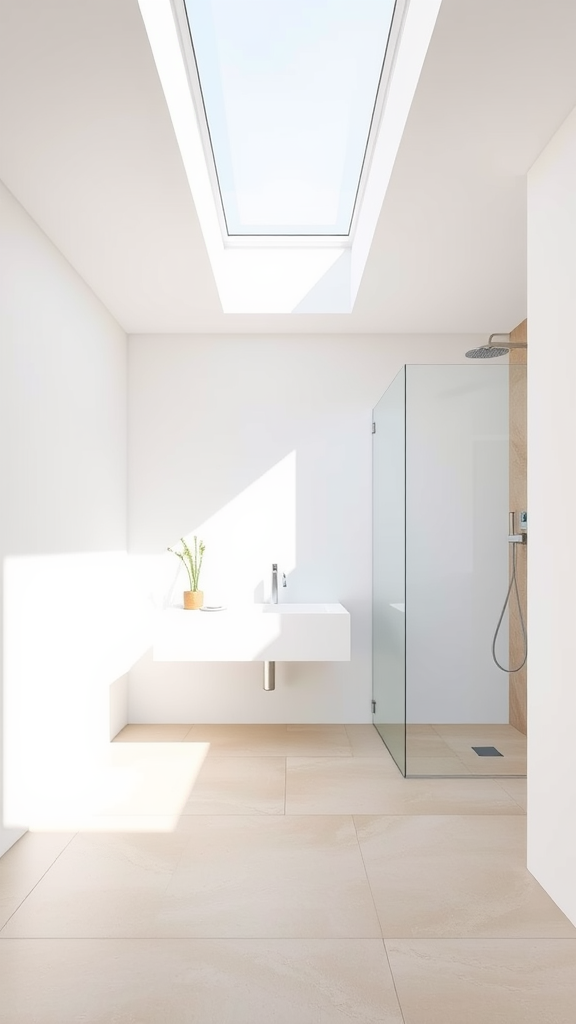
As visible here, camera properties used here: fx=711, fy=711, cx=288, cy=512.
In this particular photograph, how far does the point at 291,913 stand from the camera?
2.24m

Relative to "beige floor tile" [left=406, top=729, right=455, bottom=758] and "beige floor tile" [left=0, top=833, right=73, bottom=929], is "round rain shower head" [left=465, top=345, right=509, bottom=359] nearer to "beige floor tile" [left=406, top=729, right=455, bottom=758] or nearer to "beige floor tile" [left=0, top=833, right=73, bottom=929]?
"beige floor tile" [left=406, top=729, right=455, bottom=758]

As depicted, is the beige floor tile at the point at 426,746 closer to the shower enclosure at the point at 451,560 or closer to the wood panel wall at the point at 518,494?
the shower enclosure at the point at 451,560

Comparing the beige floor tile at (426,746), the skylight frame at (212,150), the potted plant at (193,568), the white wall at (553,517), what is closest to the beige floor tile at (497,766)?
the beige floor tile at (426,746)

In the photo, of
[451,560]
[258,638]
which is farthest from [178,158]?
[258,638]

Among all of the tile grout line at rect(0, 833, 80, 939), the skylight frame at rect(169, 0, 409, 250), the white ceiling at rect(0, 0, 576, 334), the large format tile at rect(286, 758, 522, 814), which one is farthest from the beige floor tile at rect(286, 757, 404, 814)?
the skylight frame at rect(169, 0, 409, 250)

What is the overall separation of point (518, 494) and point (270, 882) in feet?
6.65

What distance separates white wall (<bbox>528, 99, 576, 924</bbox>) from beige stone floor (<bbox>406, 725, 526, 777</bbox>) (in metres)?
1.02

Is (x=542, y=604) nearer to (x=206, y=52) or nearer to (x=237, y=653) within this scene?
(x=237, y=653)

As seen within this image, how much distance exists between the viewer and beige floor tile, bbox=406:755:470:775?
352 centimetres

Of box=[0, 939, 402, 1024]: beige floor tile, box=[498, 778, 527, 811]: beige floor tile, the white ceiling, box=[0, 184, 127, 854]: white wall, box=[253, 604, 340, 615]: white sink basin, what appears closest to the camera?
box=[0, 939, 402, 1024]: beige floor tile

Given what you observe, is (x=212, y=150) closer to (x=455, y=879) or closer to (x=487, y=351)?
(x=487, y=351)

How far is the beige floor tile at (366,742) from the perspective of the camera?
3902 millimetres

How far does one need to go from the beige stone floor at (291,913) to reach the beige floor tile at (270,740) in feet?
1.58

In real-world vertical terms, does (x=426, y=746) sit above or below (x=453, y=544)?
below
